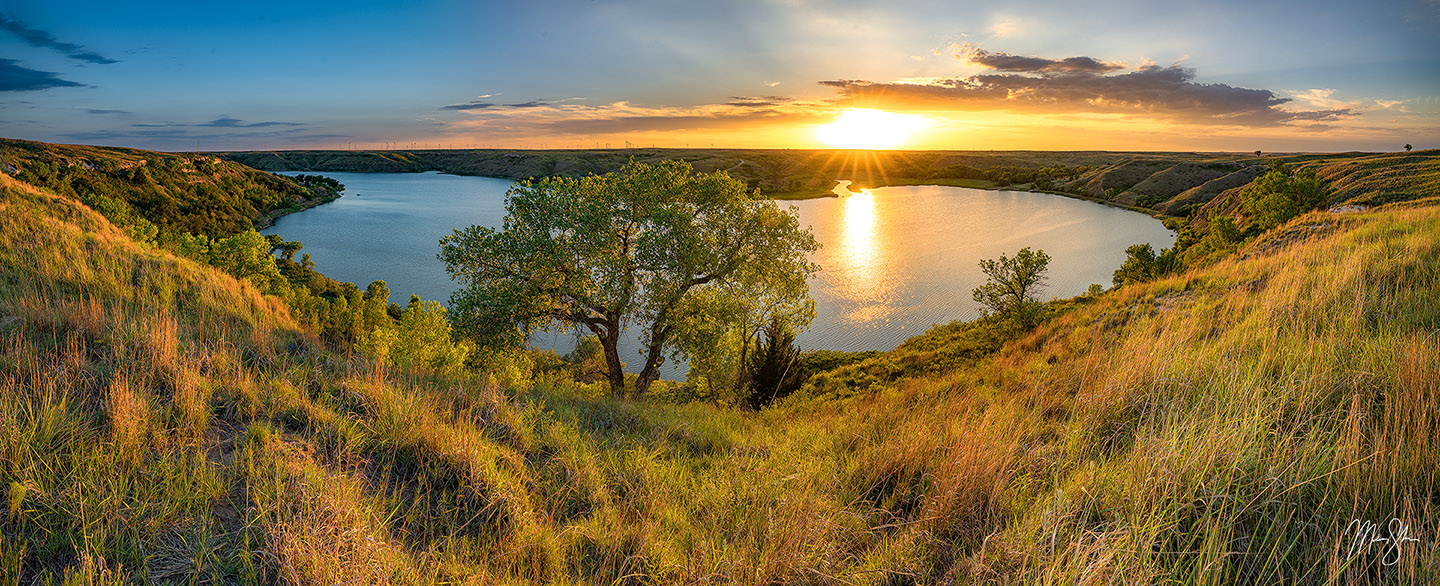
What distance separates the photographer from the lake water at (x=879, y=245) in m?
52.0

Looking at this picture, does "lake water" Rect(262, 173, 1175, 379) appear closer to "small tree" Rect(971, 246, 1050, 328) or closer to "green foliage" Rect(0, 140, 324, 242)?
"green foliage" Rect(0, 140, 324, 242)

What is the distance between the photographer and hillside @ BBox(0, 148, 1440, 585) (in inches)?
114

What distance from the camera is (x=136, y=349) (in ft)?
17.1

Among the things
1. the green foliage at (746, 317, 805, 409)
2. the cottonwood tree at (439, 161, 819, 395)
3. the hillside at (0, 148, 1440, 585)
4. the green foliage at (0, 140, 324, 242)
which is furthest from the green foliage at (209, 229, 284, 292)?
the hillside at (0, 148, 1440, 585)

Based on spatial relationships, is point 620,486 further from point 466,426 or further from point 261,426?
point 261,426

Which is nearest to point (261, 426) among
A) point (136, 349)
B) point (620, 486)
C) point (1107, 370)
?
point (136, 349)

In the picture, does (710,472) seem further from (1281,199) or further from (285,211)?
(285,211)

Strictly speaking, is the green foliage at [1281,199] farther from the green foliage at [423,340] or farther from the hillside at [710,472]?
the green foliage at [423,340]

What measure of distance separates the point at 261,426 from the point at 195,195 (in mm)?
144943

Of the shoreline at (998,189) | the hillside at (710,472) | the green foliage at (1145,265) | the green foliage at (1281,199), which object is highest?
the shoreline at (998,189)

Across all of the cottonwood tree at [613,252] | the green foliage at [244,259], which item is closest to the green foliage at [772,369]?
the cottonwood tree at [613,252]

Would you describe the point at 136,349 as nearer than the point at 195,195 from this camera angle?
Yes

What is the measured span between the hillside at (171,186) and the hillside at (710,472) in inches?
3811

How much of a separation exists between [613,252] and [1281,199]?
4254cm
